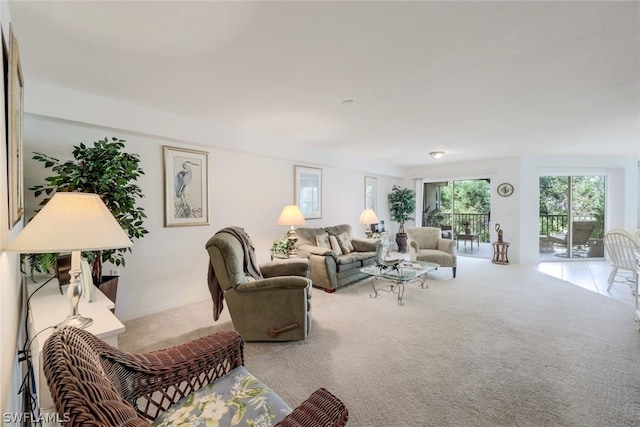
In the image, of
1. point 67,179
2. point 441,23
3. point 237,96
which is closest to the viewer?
point 441,23

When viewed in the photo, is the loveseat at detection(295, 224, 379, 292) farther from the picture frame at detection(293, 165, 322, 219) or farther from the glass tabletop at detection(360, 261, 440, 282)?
the picture frame at detection(293, 165, 322, 219)

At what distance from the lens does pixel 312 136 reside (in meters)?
4.29

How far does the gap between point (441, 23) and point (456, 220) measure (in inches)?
252

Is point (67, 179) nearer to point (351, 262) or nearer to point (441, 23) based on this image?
point (441, 23)

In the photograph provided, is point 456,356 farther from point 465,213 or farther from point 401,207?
point 465,213

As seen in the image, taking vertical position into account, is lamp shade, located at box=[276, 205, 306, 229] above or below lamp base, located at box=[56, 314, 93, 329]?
above

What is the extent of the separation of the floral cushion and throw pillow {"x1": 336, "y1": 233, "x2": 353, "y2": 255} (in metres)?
3.50

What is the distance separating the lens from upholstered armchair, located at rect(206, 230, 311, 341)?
2424mm

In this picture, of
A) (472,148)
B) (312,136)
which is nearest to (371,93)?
(312,136)

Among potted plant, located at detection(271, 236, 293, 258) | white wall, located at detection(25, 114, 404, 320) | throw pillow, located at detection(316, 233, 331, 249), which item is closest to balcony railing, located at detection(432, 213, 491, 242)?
throw pillow, located at detection(316, 233, 331, 249)

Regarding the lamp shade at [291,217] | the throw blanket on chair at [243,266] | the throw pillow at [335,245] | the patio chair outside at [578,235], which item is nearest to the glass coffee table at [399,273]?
the throw pillow at [335,245]

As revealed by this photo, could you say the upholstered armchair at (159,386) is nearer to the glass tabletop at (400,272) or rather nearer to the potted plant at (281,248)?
the glass tabletop at (400,272)

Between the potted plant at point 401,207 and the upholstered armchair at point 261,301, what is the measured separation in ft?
17.2

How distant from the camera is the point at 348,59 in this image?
2.06 metres
